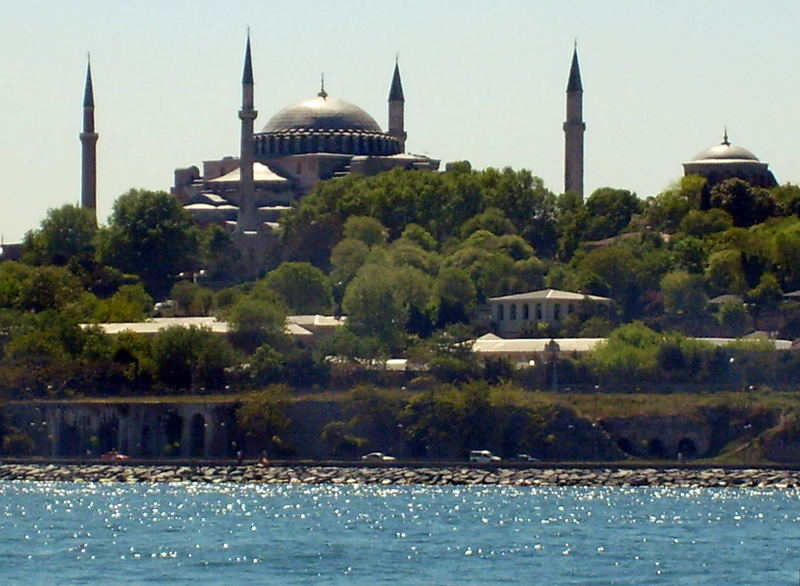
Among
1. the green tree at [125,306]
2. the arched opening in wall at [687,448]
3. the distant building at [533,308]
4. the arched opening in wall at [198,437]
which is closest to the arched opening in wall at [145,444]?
the arched opening in wall at [198,437]

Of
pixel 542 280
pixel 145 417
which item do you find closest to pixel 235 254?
pixel 542 280

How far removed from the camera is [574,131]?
5561 inches

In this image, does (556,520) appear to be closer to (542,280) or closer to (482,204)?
(542,280)

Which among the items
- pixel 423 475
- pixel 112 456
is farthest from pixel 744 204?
pixel 423 475

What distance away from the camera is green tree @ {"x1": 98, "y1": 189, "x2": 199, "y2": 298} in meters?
136

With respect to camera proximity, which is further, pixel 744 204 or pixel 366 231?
→ pixel 744 204

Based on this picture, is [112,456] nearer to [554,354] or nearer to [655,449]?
[655,449]

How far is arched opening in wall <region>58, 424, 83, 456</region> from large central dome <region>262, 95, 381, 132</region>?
5460 cm

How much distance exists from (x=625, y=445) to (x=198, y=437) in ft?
43.5

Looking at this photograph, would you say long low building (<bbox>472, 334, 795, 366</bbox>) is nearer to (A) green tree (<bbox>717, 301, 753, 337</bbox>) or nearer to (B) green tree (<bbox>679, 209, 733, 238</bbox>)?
(A) green tree (<bbox>717, 301, 753, 337</bbox>)

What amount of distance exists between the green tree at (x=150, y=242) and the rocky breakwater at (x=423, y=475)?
38632 mm

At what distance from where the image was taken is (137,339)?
370 ft

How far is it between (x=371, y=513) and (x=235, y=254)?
6104 centimetres

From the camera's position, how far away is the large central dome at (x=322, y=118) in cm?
15725
